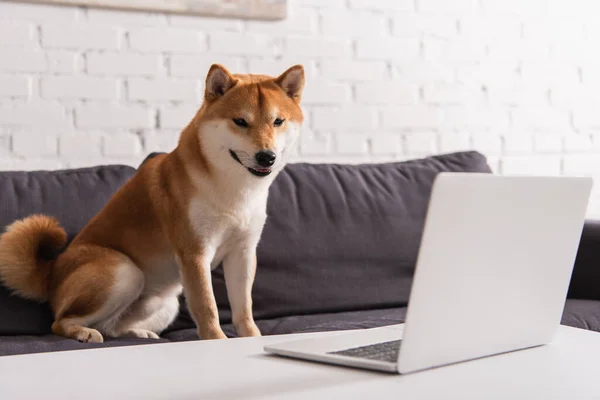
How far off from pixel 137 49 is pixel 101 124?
26 centimetres

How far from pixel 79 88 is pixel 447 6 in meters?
1.38

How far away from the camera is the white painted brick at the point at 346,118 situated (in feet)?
8.84

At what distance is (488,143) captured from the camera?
2979 millimetres

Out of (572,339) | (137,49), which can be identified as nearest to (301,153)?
(137,49)

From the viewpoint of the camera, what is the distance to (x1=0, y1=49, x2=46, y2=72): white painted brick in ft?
7.43

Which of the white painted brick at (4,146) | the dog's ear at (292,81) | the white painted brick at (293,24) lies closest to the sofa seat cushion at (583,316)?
the dog's ear at (292,81)

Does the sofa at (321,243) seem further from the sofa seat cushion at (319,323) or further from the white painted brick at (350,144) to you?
the white painted brick at (350,144)

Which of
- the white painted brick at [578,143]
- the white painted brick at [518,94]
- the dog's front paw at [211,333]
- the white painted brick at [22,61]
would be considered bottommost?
the dog's front paw at [211,333]

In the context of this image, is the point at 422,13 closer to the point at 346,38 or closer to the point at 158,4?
the point at 346,38

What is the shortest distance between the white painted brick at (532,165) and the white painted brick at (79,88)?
4.94 ft

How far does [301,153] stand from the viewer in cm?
265

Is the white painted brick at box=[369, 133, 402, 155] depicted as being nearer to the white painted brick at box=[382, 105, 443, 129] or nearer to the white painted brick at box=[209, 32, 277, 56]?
the white painted brick at box=[382, 105, 443, 129]

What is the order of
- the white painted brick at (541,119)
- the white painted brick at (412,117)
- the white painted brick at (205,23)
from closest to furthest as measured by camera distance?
the white painted brick at (205,23) < the white painted brick at (412,117) < the white painted brick at (541,119)

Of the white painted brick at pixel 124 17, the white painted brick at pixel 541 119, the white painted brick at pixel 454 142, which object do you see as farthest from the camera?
the white painted brick at pixel 541 119
